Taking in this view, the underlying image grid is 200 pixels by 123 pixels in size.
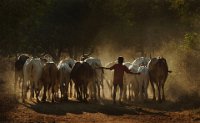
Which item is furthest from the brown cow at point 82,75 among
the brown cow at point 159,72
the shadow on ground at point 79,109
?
the brown cow at point 159,72

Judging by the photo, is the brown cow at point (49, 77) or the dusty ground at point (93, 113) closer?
the dusty ground at point (93, 113)

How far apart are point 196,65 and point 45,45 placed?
18.3m

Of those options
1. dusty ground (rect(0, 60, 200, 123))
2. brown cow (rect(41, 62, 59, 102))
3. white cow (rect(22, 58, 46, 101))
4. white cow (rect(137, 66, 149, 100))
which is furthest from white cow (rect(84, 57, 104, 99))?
white cow (rect(22, 58, 46, 101))

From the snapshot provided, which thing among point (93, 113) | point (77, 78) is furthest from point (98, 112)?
point (77, 78)

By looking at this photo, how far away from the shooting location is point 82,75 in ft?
73.9

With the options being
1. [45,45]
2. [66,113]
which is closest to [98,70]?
[66,113]

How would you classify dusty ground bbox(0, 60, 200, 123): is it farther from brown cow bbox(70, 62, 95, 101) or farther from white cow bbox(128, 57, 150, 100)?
white cow bbox(128, 57, 150, 100)

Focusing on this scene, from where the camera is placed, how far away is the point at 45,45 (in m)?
41.6

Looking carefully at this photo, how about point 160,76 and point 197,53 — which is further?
point 197,53

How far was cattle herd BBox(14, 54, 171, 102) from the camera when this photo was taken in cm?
2220

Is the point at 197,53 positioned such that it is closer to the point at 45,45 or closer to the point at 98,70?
the point at 98,70

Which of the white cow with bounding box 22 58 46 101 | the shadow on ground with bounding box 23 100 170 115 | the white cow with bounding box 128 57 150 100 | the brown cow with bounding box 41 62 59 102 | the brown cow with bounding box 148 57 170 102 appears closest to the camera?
the shadow on ground with bounding box 23 100 170 115

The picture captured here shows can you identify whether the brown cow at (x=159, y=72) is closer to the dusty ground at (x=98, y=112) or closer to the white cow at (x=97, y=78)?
the dusty ground at (x=98, y=112)

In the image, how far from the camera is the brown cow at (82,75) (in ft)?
73.9
